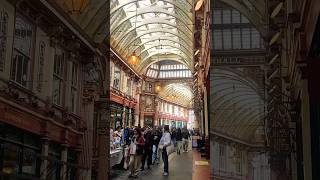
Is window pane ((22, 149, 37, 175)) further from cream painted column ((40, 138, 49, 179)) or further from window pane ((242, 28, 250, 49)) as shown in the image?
window pane ((242, 28, 250, 49))

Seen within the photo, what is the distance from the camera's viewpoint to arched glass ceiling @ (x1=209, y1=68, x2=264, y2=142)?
4.48 meters

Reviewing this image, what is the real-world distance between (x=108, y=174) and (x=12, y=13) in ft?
7.50

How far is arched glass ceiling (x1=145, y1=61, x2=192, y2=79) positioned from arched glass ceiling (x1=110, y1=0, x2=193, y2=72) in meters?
4.38

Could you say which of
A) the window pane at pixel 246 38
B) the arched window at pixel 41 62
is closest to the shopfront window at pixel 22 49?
the arched window at pixel 41 62

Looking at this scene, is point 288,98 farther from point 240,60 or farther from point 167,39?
point 167,39

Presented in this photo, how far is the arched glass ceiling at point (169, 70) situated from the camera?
2844 cm

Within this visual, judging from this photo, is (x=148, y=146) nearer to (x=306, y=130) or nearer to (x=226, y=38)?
(x=226, y=38)

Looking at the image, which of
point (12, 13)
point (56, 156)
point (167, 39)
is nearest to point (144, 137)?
point (56, 156)

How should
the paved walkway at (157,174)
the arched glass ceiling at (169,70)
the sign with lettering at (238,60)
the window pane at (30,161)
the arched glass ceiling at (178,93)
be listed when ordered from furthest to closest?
1. the arched glass ceiling at (178,93)
2. the arched glass ceiling at (169,70)
3. the paved walkway at (157,174)
4. the sign with lettering at (238,60)
5. the window pane at (30,161)

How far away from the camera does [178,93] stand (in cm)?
3478

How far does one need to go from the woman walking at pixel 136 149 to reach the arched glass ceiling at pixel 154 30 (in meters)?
5.88

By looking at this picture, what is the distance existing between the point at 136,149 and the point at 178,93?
27.8 metres

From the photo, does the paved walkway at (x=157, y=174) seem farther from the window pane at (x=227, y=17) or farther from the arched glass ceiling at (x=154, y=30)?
the arched glass ceiling at (x=154, y=30)

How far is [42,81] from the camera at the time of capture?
5.02 m
